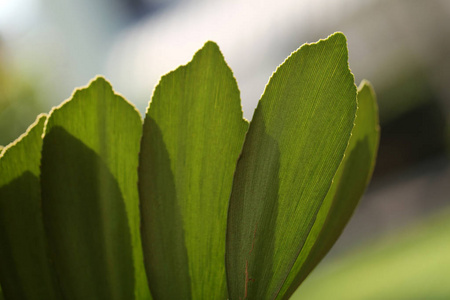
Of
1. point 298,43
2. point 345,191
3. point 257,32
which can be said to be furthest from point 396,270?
point 257,32

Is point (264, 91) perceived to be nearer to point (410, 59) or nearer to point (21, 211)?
point (21, 211)

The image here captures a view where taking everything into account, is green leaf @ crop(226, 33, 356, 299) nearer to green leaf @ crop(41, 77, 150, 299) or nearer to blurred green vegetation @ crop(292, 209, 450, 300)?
green leaf @ crop(41, 77, 150, 299)

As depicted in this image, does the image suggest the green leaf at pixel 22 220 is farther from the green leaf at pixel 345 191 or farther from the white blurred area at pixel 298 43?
the white blurred area at pixel 298 43

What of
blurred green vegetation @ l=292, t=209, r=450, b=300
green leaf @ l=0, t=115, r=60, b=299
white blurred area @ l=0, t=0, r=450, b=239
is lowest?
green leaf @ l=0, t=115, r=60, b=299

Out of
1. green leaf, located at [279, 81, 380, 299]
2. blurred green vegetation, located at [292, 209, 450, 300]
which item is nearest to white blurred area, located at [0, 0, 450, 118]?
blurred green vegetation, located at [292, 209, 450, 300]

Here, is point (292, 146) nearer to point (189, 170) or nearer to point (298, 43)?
point (189, 170)

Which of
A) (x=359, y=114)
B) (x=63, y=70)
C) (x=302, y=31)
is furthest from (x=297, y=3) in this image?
Answer: (x=359, y=114)
